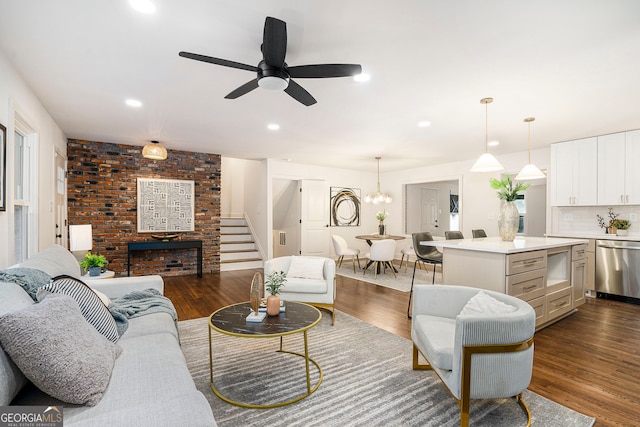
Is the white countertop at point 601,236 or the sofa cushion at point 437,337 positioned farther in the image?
the white countertop at point 601,236

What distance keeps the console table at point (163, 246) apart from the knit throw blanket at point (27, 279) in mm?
3906

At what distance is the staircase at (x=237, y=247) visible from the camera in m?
6.91

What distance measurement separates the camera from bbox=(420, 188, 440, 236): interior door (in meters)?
8.86

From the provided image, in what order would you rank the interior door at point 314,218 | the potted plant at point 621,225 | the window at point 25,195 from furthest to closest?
the interior door at point 314,218, the potted plant at point 621,225, the window at point 25,195

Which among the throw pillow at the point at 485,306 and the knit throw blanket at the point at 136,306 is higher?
the throw pillow at the point at 485,306

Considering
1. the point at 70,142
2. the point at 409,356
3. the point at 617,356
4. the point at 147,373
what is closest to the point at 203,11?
the point at 147,373

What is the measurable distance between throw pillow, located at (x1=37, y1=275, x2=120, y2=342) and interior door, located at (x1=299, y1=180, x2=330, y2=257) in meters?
5.70

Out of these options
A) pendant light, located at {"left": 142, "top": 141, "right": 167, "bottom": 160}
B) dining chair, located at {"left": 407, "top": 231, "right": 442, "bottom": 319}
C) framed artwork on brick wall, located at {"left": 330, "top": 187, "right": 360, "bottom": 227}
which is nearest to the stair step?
framed artwork on brick wall, located at {"left": 330, "top": 187, "right": 360, "bottom": 227}

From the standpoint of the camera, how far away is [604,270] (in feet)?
15.0

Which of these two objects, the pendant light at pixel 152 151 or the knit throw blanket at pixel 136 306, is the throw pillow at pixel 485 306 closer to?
the knit throw blanket at pixel 136 306

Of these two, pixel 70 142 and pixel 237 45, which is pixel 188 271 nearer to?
pixel 70 142

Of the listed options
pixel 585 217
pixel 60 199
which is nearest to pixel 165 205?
pixel 60 199

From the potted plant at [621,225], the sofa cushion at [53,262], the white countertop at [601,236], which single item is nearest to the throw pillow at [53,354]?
the sofa cushion at [53,262]

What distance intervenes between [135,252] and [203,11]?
5.07 m
